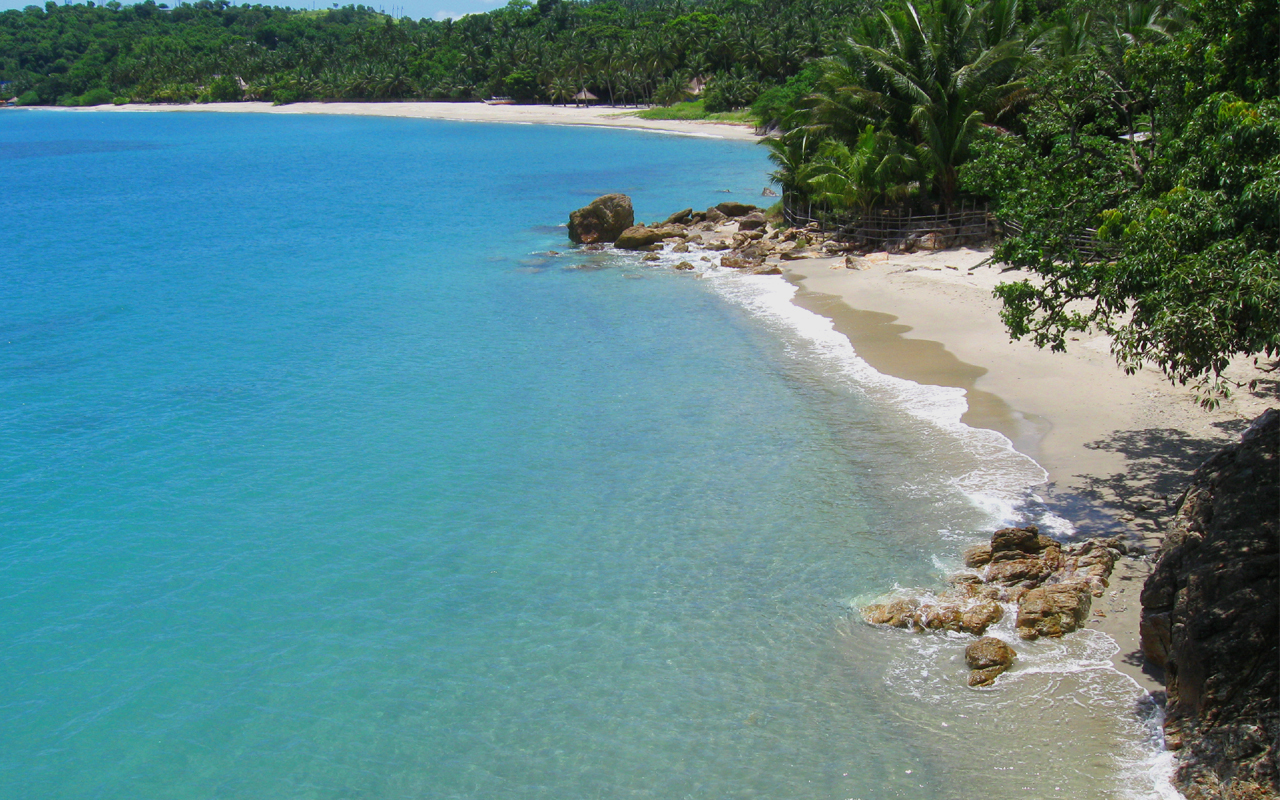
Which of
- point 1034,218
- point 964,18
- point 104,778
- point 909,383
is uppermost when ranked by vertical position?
point 964,18

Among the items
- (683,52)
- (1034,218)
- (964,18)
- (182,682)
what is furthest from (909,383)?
(683,52)

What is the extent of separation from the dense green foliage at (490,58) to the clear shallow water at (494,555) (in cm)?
6607

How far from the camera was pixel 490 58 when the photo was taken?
5477 inches

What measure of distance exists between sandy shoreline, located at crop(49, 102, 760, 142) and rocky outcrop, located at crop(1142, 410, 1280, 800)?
7758 cm

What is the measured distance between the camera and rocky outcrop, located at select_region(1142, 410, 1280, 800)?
930 cm

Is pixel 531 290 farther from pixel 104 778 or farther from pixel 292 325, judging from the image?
pixel 104 778

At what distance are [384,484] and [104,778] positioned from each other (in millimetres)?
8131

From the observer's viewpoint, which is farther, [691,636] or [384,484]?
[384,484]

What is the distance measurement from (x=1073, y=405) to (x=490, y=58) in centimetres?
13296

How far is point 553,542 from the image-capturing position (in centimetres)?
1661

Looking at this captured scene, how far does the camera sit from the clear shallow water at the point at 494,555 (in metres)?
11.6

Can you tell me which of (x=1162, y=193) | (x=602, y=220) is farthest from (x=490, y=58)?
(x=1162, y=193)

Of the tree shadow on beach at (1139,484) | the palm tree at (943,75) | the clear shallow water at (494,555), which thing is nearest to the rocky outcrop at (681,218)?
the palm tree at (943,75)

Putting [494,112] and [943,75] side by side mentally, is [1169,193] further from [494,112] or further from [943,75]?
[494,112]
